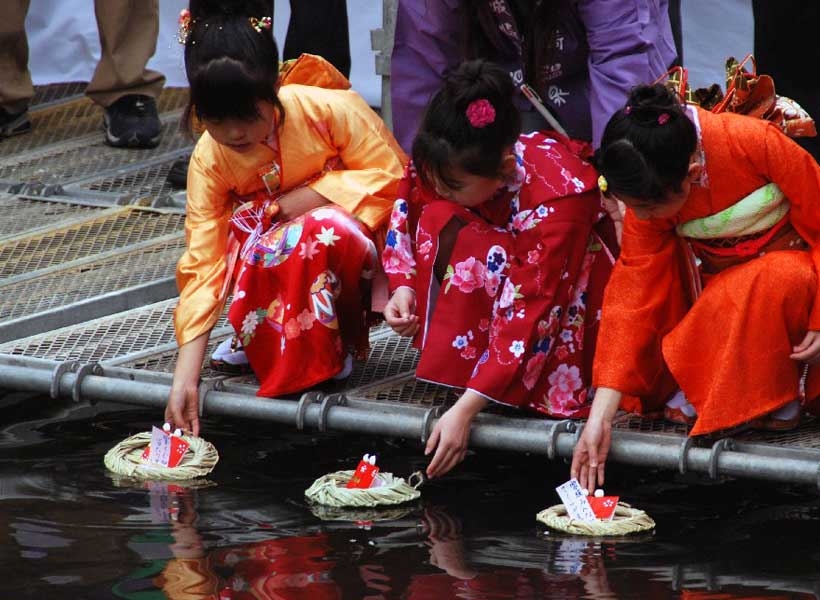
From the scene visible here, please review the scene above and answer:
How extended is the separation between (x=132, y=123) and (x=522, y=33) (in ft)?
7.97

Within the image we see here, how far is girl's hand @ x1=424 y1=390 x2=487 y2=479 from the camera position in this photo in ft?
10.5

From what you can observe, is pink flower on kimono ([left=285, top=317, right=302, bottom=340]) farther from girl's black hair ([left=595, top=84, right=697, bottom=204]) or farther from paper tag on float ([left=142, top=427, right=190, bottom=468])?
girl's black hair ([left=595, top=84, right=697, bottom=204])

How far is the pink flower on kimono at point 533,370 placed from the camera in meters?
3.30

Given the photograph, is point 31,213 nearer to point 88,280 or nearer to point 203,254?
point 88,280

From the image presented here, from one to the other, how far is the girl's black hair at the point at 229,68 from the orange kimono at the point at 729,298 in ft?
2.92

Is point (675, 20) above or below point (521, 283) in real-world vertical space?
above

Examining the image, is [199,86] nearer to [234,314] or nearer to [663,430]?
[234,314]

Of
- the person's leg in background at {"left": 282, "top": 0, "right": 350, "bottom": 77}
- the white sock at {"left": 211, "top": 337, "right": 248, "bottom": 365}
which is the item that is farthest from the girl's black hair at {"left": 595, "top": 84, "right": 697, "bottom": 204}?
the person's leg in background at {"left": 282, "top": 0, "right": 350, "bottom": 77}

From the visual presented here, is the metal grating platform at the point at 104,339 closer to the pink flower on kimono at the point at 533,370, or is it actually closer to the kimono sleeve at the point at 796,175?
the pink flower on kimono at the point at 533,370

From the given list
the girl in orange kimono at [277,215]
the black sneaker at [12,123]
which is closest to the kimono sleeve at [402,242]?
the girl in orange kimono at [277,215]

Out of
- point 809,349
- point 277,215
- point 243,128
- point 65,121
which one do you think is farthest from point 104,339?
point 65,121

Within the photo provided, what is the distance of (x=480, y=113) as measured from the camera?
3127 millimetres

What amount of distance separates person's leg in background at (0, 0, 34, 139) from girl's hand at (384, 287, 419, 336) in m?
2.99

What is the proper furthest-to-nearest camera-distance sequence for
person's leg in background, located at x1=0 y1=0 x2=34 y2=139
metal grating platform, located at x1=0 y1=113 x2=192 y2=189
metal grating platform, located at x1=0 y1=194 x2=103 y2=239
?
person's leg in background, located at x1=0 y1=0 x2=34 y2=139
metal grating platform, located at x1=0 y1=113 x2=192 y2=189
metal grating platform, located at x1=0 y1=194 x2=103 y2=239
